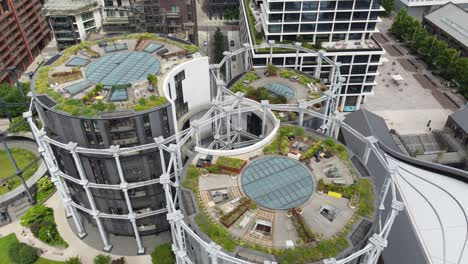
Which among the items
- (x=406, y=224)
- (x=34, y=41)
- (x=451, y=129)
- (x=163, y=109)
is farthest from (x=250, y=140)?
(x=34, y=41)

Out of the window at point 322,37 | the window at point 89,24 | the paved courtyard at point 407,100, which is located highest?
the window at point 322,37

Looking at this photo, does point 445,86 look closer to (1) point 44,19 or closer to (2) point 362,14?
(2) point 362,14

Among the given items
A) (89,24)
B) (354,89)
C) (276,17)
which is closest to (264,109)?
(276,17)

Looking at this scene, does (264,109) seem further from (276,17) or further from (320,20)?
(320,20)

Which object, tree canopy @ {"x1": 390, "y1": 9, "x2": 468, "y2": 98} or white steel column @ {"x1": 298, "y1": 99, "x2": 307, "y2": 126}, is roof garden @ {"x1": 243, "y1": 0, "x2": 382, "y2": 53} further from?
white steel column @ {"x1": 298, "y1": 99, "x2": 307, "y2": 126}

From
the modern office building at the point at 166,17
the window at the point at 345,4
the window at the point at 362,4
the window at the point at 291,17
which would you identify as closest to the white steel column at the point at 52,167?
the modern office building at the point at 166,17

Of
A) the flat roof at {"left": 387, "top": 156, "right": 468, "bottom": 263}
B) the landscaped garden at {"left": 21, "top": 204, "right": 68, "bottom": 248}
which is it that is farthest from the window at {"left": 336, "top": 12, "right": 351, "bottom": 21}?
the landscaped garden at {"left": 21, "top": 204, "right": 68, "bottom": 248}

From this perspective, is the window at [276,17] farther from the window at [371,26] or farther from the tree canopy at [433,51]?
the tree canopy at [433,51]
